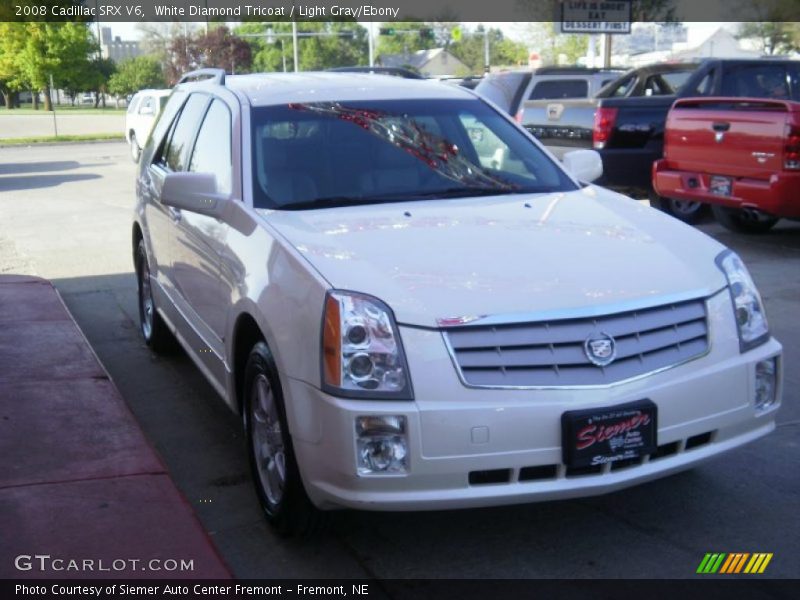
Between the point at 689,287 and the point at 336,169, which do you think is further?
the point at 336,169

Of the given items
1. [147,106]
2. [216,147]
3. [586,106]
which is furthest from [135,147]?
[216,147]

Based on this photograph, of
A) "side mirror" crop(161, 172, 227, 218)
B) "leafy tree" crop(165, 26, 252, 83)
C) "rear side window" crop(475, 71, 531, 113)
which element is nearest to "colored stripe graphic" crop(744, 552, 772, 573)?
"side mirror" crop(161, 172, 227, 218)

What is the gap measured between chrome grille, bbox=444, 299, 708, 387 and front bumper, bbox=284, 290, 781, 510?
0.14ft

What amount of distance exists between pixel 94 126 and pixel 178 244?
138ft

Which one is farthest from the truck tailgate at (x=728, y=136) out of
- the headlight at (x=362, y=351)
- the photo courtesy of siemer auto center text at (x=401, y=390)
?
the headlight at (x=362, y=351)

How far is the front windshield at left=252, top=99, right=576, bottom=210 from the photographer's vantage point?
486cm

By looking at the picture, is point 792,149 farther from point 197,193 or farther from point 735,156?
point 197,193

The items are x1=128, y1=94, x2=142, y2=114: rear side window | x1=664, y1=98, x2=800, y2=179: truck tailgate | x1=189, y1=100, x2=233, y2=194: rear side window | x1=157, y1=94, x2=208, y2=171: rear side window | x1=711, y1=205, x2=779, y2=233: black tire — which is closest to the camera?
x1=189, y1=100, x2=233, y2=194: rear side window

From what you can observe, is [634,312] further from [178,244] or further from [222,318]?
[178,244]

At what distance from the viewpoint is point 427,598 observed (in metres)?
3.69

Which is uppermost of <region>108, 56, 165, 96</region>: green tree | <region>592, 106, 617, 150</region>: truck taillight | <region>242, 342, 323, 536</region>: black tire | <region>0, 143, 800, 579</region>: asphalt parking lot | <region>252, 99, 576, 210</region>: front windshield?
<region>252, 99, 576, 210</region>: front windshield

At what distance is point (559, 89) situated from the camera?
55.8 ft

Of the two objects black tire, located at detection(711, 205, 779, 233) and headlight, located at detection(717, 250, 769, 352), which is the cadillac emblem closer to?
headlight, located at detection(717, 250, 769, 352)

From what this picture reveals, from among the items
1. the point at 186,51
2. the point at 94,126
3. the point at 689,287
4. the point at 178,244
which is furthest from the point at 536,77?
the point at 186,51
